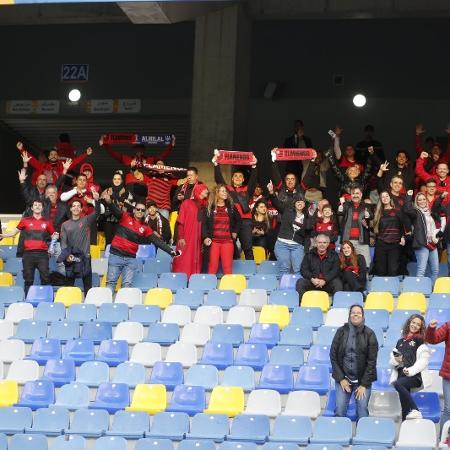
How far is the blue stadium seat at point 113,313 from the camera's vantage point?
49.0ft

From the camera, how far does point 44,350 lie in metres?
14.2

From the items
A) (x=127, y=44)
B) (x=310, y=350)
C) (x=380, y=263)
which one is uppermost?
(x=127, y=44)

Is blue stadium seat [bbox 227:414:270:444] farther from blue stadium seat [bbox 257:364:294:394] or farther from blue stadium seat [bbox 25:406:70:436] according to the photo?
blue stadium seat [bbox 25:406:70:436]

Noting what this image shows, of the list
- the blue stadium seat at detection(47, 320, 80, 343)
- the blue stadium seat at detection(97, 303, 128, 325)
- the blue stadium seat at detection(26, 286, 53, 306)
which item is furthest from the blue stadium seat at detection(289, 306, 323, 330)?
the blue stadium seat at detection(26, 286, 53, 306)

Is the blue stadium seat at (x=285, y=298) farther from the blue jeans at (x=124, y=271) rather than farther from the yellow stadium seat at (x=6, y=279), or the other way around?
the yellow stadium seat at (x=6, y=279)

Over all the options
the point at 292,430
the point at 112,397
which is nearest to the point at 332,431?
the point at 292,430

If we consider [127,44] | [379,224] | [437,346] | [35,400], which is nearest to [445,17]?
[127,44]

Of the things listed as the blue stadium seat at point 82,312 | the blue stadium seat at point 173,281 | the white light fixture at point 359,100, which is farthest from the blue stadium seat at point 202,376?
the white light fixture at point 359,100

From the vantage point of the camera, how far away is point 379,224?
15672 millimetres

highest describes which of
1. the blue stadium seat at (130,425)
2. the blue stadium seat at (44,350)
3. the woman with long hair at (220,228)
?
the woman with long hair at (220,228)

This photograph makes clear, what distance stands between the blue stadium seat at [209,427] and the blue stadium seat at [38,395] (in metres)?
1.84

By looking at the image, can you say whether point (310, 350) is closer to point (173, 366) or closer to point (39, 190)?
point (173, 366)

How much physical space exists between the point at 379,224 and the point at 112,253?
11.2ft

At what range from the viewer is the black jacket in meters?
11.9
